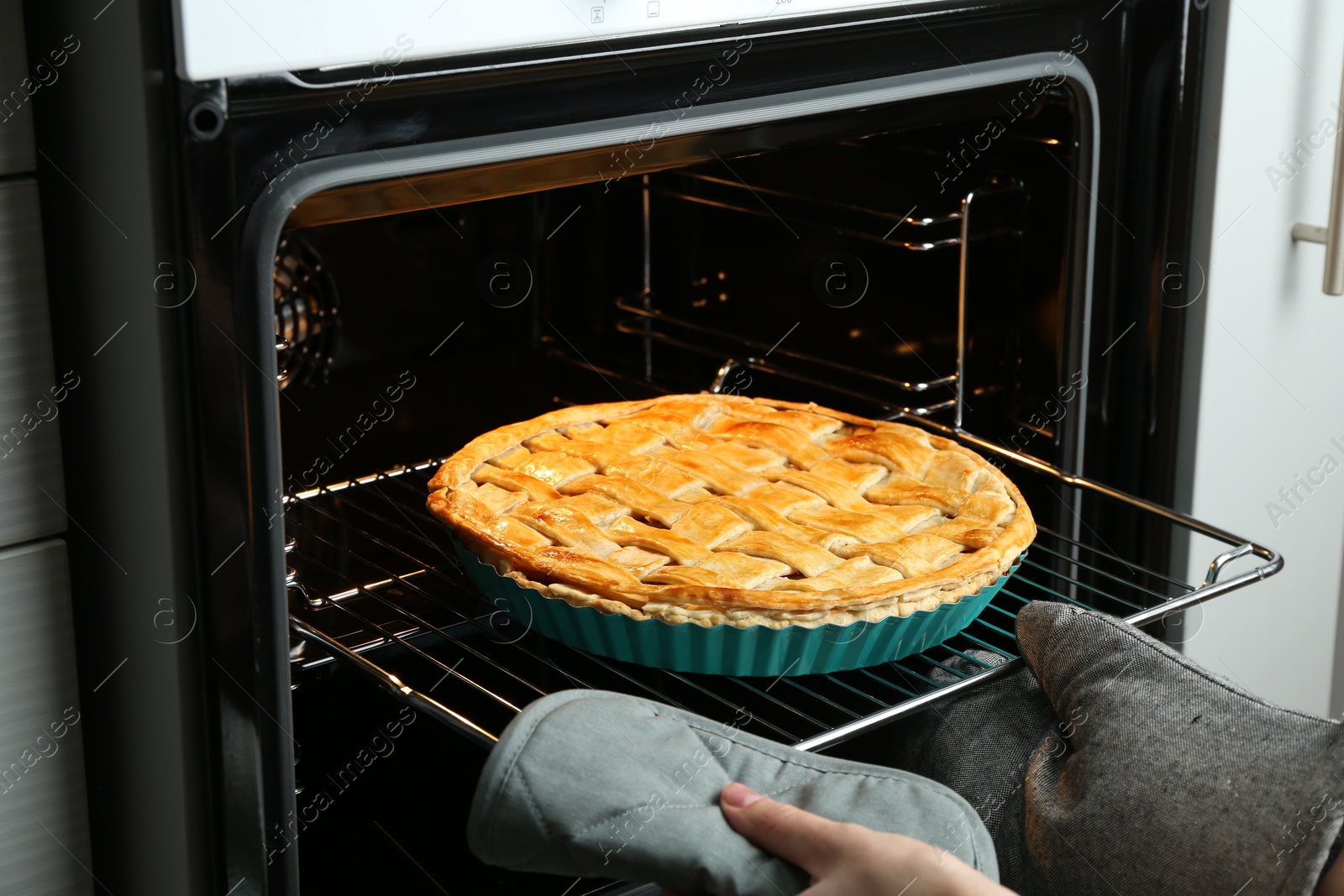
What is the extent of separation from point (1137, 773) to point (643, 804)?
1.02ft

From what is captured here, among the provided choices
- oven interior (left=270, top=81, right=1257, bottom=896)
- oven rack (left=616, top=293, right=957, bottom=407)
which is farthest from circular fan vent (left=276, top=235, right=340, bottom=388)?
oven rack (left=616, top=293, right=957, bottom=407)

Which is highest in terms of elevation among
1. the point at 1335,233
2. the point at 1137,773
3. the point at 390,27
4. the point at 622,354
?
the point at 390,27

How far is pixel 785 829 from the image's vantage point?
2.22 ft

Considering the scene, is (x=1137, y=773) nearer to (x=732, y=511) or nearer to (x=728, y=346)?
(x=732, y=511)

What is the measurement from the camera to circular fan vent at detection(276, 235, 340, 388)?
1139 millimetres

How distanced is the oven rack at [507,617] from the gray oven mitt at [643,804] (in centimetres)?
16

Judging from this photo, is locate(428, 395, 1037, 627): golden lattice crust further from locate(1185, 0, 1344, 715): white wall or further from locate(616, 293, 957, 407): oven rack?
locate(1185, 0, 1344, 715): white wall

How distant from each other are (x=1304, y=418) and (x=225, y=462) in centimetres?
96

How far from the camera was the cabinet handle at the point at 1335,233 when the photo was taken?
106cm

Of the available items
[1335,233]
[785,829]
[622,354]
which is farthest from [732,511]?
[1335,233]

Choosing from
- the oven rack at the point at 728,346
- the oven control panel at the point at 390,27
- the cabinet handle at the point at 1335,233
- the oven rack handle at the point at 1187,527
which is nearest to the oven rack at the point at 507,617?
the oven rack handle at the point at 1187,527

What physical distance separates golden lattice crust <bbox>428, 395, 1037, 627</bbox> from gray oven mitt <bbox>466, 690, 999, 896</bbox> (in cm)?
13

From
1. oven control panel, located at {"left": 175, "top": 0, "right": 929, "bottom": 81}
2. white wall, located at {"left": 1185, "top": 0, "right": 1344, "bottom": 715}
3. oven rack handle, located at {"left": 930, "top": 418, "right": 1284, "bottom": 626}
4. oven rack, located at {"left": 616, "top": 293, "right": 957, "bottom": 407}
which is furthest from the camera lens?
oven rack, located at {"left": 616, "top": 293, "right": 957, "bottom": 407}

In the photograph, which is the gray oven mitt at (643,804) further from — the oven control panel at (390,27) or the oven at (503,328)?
the oven control panel at (390,27)
